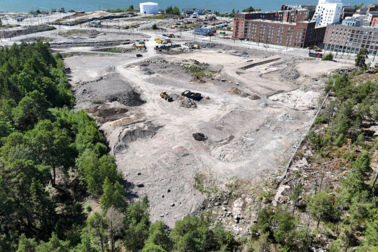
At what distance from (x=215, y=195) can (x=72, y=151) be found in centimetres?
1892

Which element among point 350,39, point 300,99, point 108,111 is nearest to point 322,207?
point 300,99

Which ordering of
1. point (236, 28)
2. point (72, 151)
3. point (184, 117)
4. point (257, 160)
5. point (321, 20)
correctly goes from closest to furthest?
point (72, 151) < point (257, 160) < point (184, 117) < point (236, 28) < point (321, 20)

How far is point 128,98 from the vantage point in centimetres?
5450

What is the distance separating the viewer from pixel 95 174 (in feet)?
88.7

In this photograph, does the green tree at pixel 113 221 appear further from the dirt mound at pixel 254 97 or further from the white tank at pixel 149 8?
the white tank at pixel 149 8

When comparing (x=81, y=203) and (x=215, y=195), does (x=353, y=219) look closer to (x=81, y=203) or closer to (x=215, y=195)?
(x=215, y=195)

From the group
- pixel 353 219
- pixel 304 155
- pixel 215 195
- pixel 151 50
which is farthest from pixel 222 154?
pixel 151 50

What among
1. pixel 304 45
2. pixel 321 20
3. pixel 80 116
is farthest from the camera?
Result: pixel 321 20

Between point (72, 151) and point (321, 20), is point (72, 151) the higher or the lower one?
the lower one

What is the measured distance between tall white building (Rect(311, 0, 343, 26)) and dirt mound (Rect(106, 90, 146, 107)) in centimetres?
11966

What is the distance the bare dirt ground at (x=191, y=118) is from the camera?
32844 millimetres

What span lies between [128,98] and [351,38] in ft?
273

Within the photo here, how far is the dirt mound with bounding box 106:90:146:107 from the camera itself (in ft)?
176

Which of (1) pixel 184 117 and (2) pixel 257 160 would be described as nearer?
(2) pixel 257 160
